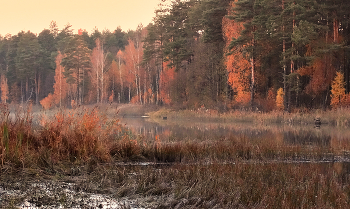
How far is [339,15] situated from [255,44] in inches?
266

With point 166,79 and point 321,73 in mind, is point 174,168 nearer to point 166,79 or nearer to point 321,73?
point 321,73

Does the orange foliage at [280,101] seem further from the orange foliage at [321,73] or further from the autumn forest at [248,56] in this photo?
the orange foliage at [321,73]

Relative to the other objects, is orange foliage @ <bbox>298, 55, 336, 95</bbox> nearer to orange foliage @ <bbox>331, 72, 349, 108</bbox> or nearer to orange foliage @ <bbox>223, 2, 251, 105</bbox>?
orange foliage @ <bbox>331, 72, 349, 108</bbox>

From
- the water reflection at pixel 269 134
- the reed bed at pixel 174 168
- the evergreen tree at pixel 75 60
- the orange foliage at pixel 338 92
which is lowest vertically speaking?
the water reflection at pixel 269 134

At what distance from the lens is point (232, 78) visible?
32.2 meters

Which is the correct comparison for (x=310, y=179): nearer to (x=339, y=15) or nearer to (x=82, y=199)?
(x=82, y=199)

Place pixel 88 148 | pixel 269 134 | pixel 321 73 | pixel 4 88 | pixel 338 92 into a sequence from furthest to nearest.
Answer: pixel 4 88 < pixel 321 73 < pixel 338 92 < pixel 269 134 < pixel 88 148

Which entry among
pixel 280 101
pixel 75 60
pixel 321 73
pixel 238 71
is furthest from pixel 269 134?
pixel 75 60

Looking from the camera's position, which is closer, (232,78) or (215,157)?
(215,157)

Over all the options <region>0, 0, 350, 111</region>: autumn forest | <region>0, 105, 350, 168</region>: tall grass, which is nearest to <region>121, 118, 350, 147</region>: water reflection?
<region>0, 105, 350, 168</region>: tall grass

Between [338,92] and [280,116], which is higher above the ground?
[338,92]

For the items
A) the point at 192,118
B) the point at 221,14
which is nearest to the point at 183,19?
the point at 221,14

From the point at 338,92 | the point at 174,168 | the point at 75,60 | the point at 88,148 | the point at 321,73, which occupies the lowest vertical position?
the point at 174,168

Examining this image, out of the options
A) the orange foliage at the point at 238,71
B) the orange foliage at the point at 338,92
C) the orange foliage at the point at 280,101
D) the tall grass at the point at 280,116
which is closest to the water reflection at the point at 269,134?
the tall grass at the point at 280,116
